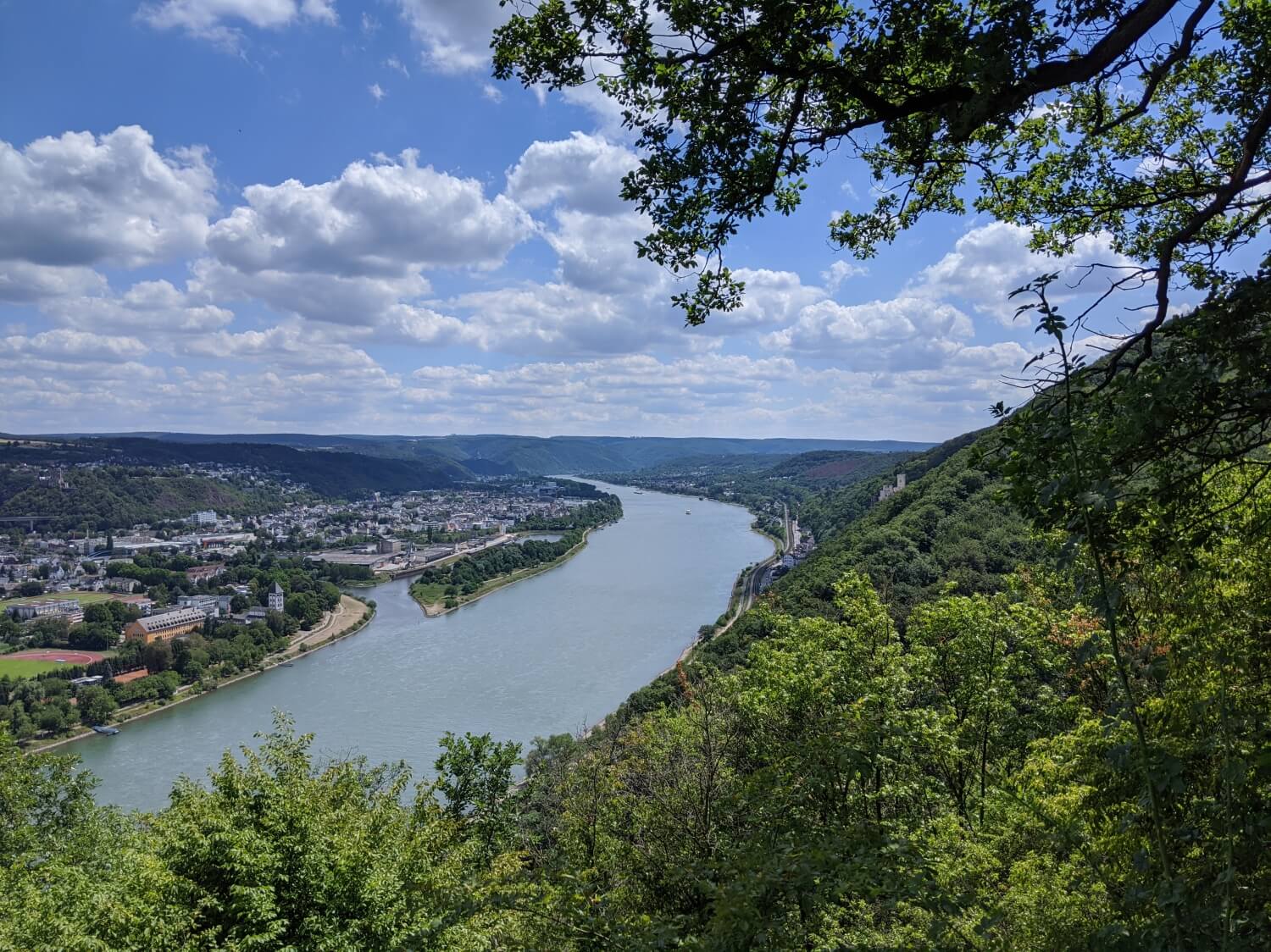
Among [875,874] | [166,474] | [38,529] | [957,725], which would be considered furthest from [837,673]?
[166,474]

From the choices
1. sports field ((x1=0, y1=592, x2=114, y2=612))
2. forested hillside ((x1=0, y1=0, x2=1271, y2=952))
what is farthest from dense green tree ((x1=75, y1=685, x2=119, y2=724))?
sports field ((x1=0, y1=592, x2=114, y2=612))

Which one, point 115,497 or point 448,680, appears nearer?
point 448,680

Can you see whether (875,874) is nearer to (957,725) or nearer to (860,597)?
(860,597)

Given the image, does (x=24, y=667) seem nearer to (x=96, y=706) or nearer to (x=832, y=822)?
(x=96, y=706)

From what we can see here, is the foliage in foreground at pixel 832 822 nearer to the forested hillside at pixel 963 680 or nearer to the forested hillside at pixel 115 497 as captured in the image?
the forested hillside at pixel 963 680

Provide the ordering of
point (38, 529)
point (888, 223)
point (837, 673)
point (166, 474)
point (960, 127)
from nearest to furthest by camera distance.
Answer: point (960, 127) → point (888, 223) → point (837, 673) → point (38, 529) → point (166, 474)

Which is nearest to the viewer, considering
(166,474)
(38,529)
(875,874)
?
(875,874)

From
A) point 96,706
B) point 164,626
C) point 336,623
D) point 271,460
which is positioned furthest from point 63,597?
point 271,460

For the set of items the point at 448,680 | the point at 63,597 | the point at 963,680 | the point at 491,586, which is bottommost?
the point at 63,597
